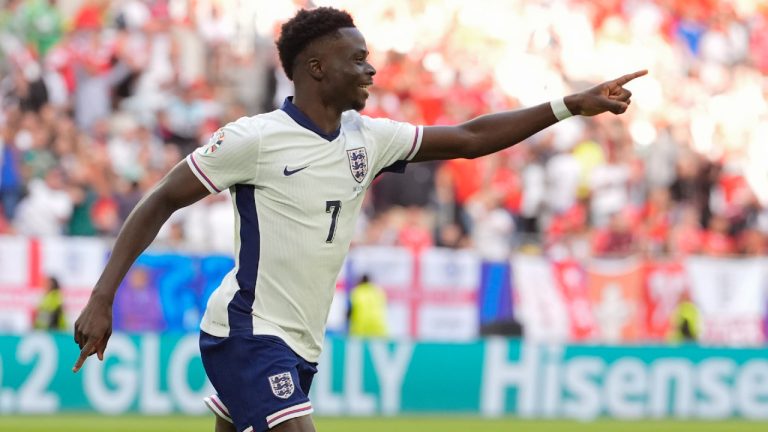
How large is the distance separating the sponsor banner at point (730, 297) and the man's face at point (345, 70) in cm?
1414

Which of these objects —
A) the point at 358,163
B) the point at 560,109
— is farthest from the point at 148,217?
the point at 560,109

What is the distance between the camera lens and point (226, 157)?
6152 mm

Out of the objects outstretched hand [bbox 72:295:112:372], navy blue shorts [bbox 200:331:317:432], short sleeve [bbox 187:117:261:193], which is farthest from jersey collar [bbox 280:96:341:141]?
outstretched hand [bbox 72:295:112:372]

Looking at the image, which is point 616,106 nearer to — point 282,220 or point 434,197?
point 282,220

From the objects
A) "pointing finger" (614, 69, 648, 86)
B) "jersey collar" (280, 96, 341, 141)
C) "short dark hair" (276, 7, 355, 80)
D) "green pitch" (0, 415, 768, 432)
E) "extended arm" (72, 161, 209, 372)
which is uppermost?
"short dark hair" (276, 7, 355, 80)

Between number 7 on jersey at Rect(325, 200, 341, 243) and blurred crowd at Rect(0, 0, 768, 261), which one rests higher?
blurred crowd at Rect(0, 0, 768, 261)

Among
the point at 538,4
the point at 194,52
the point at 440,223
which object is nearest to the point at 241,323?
the point at 440,223

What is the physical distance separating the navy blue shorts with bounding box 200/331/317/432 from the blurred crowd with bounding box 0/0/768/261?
1136 centimetres

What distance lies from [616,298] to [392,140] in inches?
529

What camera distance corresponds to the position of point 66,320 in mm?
17016

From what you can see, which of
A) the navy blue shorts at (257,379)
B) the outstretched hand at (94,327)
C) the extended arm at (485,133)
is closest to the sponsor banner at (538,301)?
the extended arm at (485,133)

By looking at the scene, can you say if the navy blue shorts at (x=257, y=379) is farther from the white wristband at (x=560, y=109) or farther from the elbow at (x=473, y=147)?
the white wristband at (x=560, y=109)

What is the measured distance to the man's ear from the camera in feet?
20.9

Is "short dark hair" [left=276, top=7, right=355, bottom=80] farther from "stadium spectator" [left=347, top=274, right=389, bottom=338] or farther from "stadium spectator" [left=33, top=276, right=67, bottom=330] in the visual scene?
"stadium spectator" [left=347, top=274, right=389, bottom=338]
